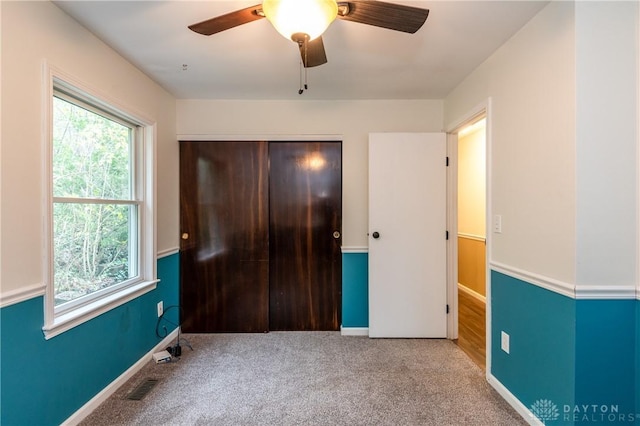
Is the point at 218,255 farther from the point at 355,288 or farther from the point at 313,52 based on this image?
the point at 313,52

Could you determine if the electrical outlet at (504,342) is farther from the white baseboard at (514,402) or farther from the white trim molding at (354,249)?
the white trim molding at (354,249)

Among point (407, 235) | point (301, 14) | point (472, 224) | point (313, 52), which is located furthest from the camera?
point (472, 224)

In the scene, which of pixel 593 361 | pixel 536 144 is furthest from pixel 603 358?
pixel 536 144

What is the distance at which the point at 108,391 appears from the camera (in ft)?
6.38

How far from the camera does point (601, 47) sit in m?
1.40

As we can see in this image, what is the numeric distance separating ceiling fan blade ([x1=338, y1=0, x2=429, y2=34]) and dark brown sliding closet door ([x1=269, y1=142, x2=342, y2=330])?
5.47ft

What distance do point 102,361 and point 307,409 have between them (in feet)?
4.44

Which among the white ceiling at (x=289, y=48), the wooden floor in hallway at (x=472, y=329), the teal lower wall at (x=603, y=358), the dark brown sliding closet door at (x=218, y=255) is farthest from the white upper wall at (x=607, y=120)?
the dark brown sliding closet door at (x=218, y=255)

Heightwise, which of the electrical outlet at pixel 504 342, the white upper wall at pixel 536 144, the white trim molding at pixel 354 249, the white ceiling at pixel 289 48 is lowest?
the electrical outlet at pixel 504 342

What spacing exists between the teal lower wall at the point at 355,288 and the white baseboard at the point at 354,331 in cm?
5

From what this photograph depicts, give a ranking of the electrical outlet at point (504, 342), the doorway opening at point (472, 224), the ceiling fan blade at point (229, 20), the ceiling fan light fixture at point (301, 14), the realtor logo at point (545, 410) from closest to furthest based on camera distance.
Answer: the ceiling fan light fixture at point (301, 14)
the ceiling fan blade at point (229, 20)
the realtor logo at point (545, 410)
the electrical outlet at point (504, 342)
the doorway opening at point (472, 224)

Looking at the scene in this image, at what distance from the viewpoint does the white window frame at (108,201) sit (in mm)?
1539

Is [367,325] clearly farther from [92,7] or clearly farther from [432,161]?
[92,7]

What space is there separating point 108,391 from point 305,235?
6.12ft
